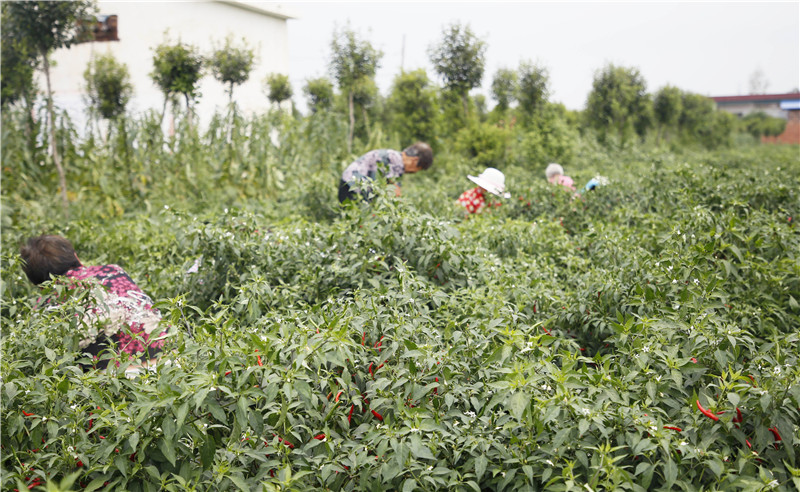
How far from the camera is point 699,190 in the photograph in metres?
4.59

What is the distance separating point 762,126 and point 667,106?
18.6 meters

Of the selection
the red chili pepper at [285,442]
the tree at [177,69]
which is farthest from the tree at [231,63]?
the red chili pepper at [285,442]

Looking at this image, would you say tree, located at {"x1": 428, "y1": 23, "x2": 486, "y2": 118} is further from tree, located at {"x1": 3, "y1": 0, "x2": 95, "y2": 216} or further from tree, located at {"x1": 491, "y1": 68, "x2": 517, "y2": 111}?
tree, located at {"x1": 3, "y1": 0, "x2": 95, "y2": 216}

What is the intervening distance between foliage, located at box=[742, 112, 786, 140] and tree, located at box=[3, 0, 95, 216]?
122 ft

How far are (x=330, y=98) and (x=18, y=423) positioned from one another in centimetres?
1334

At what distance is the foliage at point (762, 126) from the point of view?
34.4 meters

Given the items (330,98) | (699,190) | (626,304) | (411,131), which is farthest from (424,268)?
(330,98)

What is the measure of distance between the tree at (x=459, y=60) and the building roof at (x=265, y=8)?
26.2ft

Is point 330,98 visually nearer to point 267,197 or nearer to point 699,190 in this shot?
point 267,197

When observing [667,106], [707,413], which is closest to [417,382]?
[707,413]

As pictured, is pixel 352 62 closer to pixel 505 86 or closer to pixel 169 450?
pixel 505 86

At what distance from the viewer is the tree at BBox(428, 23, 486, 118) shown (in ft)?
39.0

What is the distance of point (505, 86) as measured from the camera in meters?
13.4

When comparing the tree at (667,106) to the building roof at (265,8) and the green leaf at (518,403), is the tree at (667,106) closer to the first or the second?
the building roof at (265,8)
